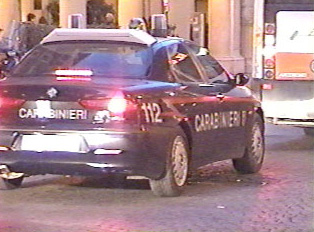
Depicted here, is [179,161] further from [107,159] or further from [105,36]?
[105,36]

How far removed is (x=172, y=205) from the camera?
9391mm

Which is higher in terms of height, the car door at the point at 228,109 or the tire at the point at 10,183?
the car door at the point at 228,109

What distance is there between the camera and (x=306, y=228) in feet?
27.8

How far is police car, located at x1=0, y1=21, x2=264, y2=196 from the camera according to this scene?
9.23 m

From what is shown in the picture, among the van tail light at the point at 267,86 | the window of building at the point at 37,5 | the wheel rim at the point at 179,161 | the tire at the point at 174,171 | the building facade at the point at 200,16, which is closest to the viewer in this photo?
the tire at the point at 174,171

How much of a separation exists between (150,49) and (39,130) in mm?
1439

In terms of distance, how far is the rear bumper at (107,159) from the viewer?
9203mm

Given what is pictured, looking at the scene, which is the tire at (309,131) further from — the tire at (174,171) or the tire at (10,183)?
the tire at (10,183)

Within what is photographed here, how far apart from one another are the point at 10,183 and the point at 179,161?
1727 mm

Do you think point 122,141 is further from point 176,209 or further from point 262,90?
point 262,90

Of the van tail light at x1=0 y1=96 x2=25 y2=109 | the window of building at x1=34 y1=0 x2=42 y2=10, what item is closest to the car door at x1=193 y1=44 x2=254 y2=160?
the van tail light at x1=0 y1=96 x2=25 y2=109

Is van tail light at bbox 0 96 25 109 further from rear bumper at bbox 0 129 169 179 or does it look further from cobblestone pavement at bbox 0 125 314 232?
cobblestone pavement at bbox 0 125 314 232

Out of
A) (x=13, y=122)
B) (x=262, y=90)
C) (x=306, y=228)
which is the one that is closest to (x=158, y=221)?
(x=306, y=228)

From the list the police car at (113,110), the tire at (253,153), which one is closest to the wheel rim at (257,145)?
the tire at (253,153)
